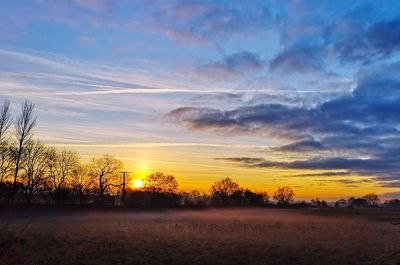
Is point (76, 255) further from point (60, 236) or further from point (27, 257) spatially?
point (60, 236)

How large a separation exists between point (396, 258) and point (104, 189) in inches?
3605

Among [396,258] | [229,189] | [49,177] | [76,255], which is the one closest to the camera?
[396,258]

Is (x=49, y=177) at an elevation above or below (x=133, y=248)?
above

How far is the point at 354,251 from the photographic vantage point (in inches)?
981

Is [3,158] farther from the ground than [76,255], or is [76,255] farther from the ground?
[3,158]

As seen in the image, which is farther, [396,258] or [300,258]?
[300,258]

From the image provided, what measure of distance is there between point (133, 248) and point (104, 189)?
82426 mm

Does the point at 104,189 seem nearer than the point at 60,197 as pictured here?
No

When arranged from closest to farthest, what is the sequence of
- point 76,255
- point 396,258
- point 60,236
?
point 396,258
point 76,255
point 60,236

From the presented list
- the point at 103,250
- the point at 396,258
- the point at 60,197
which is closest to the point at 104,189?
the point at 60,197

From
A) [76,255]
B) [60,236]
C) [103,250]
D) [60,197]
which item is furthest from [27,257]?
[60,197]

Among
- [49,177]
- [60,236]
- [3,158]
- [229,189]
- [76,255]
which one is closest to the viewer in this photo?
[76,255]

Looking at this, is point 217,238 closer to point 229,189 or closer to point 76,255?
point 76,255

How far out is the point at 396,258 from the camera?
20.0 metres
